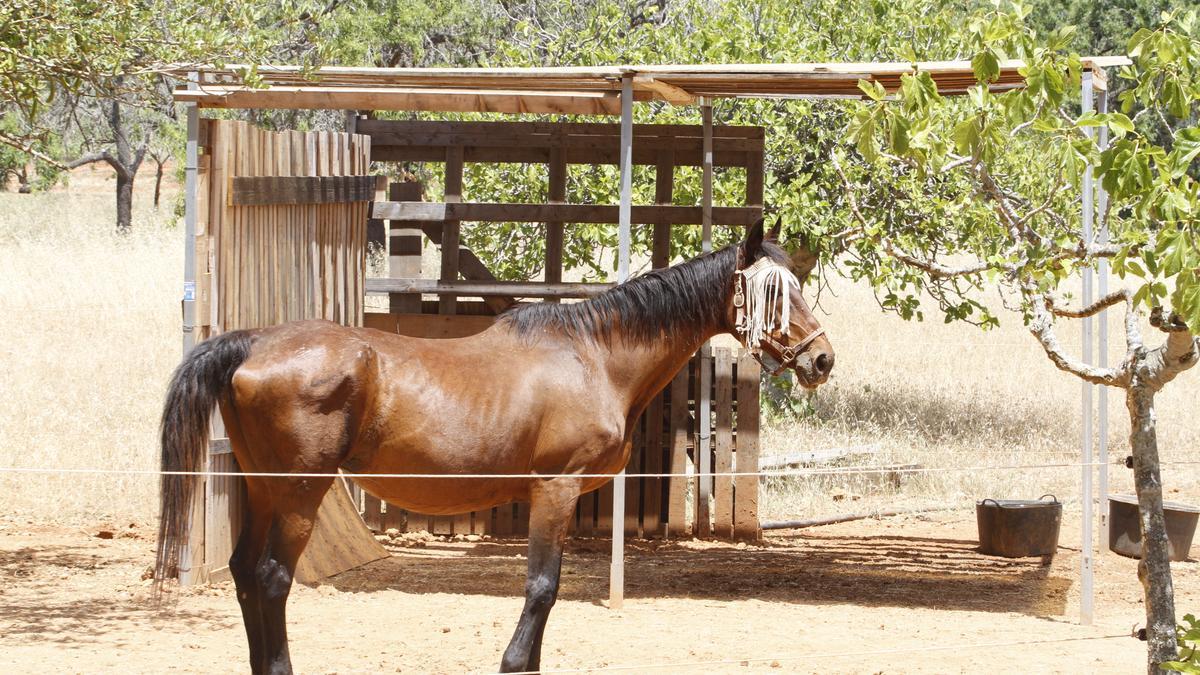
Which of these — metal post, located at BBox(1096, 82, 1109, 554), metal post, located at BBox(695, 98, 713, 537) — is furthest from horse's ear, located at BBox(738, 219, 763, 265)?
metal post, located at BBox(695, 98, 713, 537)

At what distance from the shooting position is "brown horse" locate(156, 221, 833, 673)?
5.29 m

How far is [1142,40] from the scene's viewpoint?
4.12 m

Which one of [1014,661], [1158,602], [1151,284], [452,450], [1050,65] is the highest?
[1050,65]

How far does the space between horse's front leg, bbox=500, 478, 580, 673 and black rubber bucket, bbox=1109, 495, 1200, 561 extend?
16.4ft

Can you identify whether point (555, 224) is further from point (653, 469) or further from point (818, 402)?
point (818, 402)

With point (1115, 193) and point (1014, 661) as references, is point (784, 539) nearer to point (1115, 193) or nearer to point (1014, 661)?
point (1014, 661)

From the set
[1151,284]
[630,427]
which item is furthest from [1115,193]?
[630,427]

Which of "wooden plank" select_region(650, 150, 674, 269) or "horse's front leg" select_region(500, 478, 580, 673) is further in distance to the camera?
"wooden plank" select_region(650, 150, 674, 269)

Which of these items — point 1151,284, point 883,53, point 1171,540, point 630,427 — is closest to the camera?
point 1151,284

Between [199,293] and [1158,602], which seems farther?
[199,293]

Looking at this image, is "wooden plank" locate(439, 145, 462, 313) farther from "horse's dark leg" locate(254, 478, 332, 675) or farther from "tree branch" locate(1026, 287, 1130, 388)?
"tree branch" locate(1026, 287, 1130, 388)

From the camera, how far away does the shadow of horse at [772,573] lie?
7934 millimetres

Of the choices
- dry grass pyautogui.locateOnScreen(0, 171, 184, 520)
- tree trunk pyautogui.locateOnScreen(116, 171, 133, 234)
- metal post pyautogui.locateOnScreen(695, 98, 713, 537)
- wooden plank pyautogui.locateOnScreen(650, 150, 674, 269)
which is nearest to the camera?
metal post pyautogui.locateOnScreen(695, 98, 713, 537)

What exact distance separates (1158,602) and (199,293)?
16.6 ft
